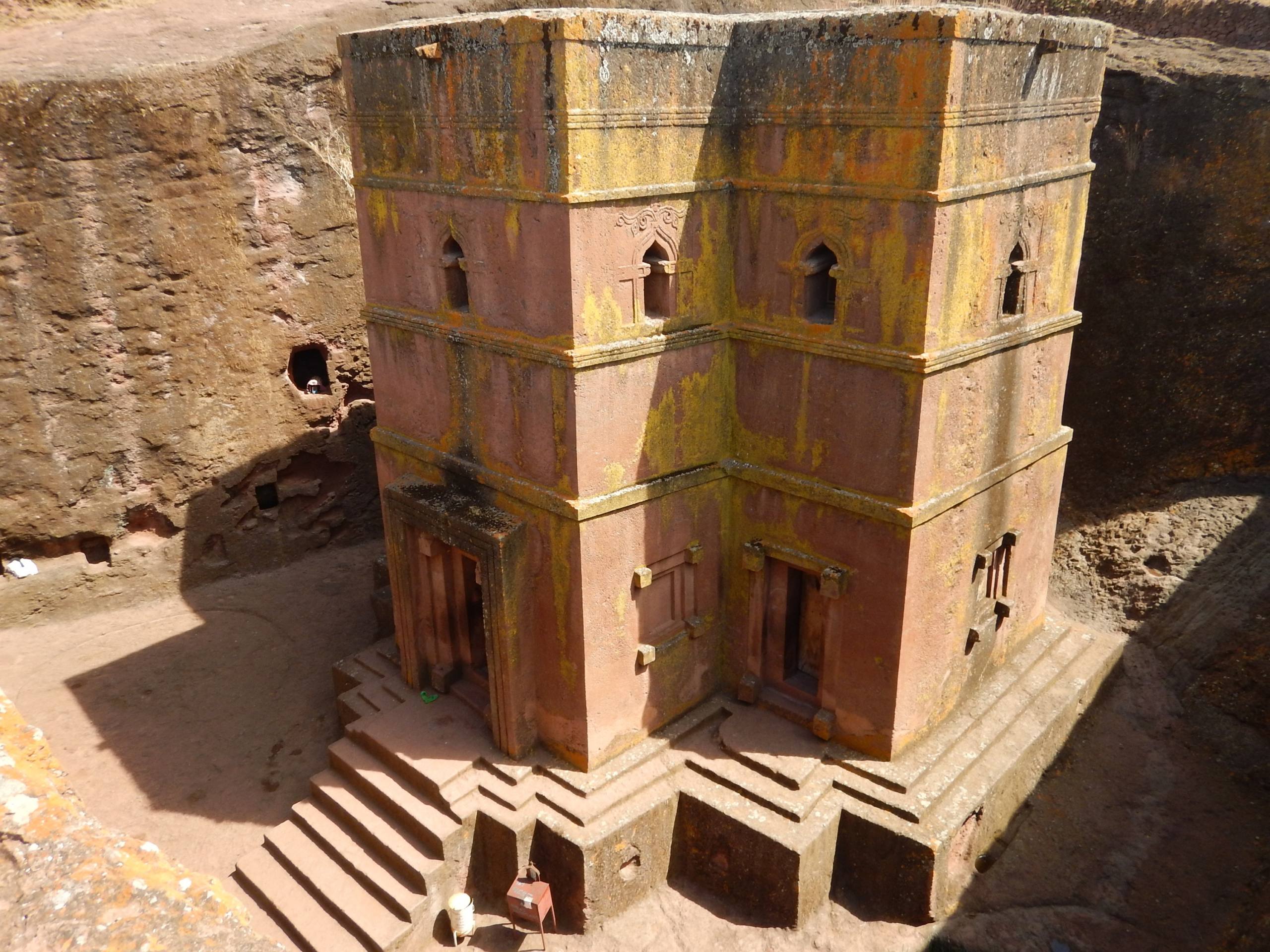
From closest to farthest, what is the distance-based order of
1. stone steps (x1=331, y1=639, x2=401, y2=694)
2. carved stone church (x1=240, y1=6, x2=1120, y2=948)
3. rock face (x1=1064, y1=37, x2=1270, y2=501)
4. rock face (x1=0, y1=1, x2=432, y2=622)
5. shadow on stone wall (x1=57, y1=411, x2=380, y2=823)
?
carved stone church (x1=240, y1=6, x2=1120, y2=948) → shadow on stone wall (x1=57, y1=411, x2=380, y2=823) → stone steps (x1=331, y1=639, x2=401, y2=694) → rock face (x1=0, y1=1, x2=432, y2=622) → rock face (x1=1064, y1=37, x2=1270, y2=501)

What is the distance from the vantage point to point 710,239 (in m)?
8.59

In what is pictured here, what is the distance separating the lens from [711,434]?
9164 mm

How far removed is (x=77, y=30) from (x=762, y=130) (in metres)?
11.5

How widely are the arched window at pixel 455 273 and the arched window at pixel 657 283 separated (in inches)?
64.3

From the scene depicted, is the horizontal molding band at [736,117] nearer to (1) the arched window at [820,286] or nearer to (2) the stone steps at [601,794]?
(1) the arched window at [820,286]

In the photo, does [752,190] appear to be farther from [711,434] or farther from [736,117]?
[711,434]

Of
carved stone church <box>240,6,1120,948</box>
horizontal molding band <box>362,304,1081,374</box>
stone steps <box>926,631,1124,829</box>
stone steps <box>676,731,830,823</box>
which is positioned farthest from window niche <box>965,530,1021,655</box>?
stone steps <box>676,731,830,823</box>

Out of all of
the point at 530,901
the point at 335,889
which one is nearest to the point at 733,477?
the point at 530,901

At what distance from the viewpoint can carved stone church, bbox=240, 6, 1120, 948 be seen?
764cm

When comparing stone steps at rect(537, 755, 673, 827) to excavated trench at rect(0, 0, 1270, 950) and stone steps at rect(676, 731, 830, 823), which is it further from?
excavated trench at rect(0, 0, 1270, 950)

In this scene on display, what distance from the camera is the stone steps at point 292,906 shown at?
8234mm

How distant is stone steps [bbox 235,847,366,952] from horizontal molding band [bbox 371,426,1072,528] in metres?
4.00

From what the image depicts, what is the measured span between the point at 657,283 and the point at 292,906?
6.36 metres

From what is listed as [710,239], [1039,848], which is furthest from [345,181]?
[1039,848]
